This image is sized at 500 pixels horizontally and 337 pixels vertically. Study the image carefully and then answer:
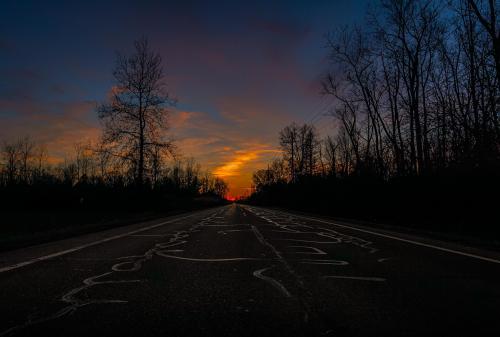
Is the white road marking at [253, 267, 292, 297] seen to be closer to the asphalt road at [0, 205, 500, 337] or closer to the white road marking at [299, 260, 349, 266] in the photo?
the asphalt road at [0, 205, 500, 337]

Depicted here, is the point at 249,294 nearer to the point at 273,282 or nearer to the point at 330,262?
the point at 273,282

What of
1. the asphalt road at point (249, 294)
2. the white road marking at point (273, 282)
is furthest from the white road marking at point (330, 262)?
the white road marking at point (273, 282)

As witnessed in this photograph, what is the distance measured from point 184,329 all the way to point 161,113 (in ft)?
103

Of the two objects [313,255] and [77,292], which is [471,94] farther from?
[77,292]

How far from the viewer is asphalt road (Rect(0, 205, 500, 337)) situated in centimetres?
401

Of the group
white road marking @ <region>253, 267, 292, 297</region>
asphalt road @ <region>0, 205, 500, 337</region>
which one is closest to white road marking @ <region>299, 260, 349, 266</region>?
asphalt road @ <region>0, 205, 500, 337</region>

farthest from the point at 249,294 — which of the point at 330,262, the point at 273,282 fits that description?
A: the point at 330,262

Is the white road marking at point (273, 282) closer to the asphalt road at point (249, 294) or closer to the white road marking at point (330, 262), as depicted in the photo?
the asphalt road at point (249, 294)

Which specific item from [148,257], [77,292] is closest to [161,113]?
[148,257]

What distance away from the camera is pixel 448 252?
9984 mm

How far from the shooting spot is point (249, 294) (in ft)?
17.9

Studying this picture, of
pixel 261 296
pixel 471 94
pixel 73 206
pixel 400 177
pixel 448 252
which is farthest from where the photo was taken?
pixel 73 206

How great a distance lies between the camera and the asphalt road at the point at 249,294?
4.01 meters

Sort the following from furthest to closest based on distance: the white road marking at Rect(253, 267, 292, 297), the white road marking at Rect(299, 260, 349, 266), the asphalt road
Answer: the white road marking at Rect(299, 260, 349, 266) < the white road marking at Rect(253, 267, 292, 297) < the asphalt road
